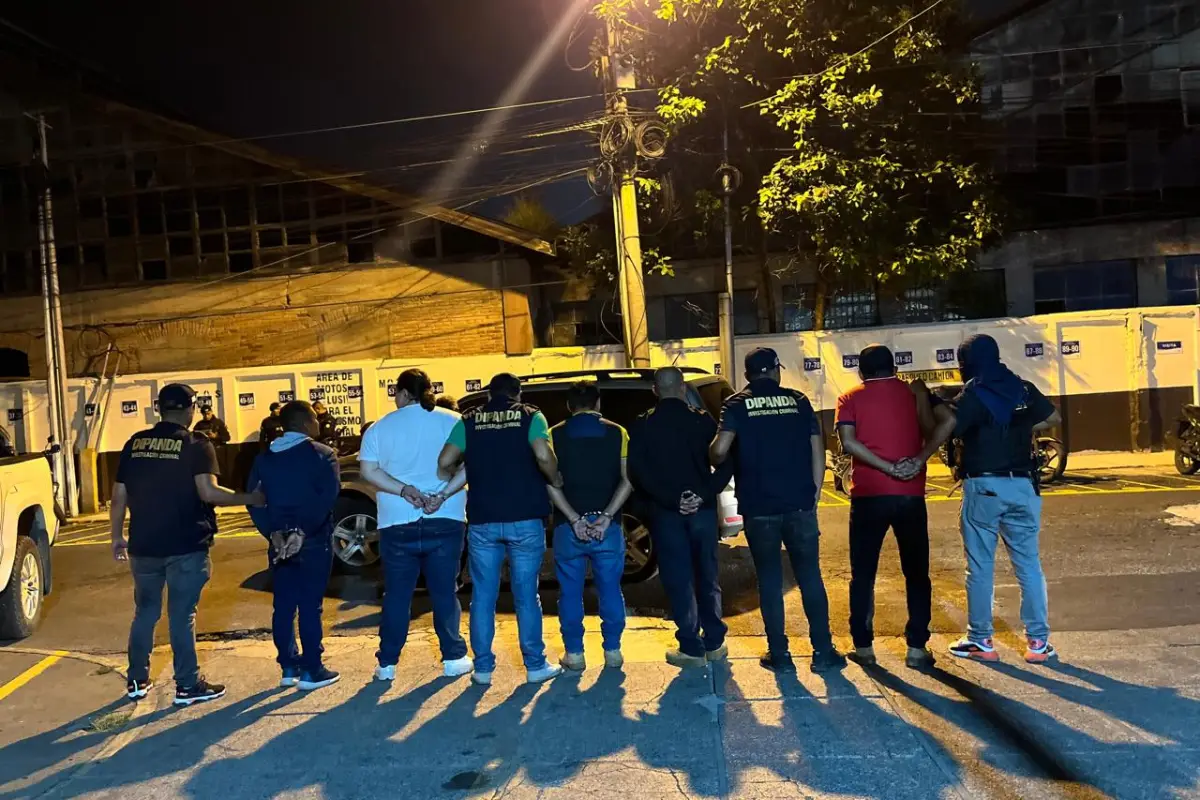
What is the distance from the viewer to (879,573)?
294 inches

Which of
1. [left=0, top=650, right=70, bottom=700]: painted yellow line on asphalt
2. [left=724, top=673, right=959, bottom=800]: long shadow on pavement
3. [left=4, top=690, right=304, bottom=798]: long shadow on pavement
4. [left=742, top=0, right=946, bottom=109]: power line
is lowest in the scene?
[left=724, top=673, right=959, bottom=800]: long shadow on pavement

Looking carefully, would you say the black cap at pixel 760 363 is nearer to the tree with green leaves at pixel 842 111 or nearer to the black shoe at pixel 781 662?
the black shoe at pixel 781 662

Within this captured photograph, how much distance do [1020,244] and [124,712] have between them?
57.3 feet

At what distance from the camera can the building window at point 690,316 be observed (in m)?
17.9

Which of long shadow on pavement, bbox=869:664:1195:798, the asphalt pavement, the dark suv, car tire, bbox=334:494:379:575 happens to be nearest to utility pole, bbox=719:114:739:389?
the dark suv

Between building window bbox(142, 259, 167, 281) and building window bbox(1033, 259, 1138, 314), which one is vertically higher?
building window bbox(142, 259, 167, 281)

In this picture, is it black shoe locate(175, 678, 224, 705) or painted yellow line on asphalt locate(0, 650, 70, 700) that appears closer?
black shoe locate(175, 678, 224, 705)

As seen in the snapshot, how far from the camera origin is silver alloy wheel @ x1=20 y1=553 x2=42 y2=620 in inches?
257

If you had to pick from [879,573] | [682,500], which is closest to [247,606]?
[682,500]

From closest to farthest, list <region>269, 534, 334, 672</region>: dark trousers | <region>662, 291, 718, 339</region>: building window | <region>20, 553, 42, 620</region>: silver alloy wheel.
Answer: <region>269, 534, 334, 672</region>: dark trousers → <region>20, 553, 42, 620</region>: silver alloy wheel → <region>662, 291, 718, 339</region>: building window

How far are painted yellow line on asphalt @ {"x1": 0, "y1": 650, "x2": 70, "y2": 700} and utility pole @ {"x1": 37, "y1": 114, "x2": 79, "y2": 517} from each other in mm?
9743

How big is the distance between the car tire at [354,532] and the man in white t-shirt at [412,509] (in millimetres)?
2916

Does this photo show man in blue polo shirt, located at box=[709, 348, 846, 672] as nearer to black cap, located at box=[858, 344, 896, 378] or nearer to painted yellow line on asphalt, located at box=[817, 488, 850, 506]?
black cap, located at box=[858, 344, 896, 378]

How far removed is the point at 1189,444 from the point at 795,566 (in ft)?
33.5
